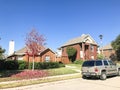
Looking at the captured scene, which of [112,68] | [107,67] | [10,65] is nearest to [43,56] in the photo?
[10,65]

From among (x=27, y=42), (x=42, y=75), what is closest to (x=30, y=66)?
(x=27, y=42)

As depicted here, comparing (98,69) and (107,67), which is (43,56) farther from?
(98,69)

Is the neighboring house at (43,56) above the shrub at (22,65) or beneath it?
above

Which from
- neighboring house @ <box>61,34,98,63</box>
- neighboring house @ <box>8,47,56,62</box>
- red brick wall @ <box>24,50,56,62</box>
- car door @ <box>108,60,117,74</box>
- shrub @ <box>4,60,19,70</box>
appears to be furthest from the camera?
neighboring house @ <box>61,34,98,63</box>

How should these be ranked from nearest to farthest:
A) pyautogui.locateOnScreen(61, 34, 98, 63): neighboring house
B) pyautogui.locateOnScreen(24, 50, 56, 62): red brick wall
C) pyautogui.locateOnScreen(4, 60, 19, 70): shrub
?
pyautogui.locateOnScreen(4, 60, 19, 70): shrub → pyautogui.locateOnScreen(24, 50, 56, 62): red brick wall → pyautogui.locateOnScreen(61, 34, 98, 63): neighboring house

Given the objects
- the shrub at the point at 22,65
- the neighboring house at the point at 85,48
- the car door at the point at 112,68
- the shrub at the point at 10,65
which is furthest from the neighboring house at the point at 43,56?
the car door at the point at 112,68

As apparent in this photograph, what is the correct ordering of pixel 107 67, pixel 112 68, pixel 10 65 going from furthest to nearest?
pixel 10 65, pixel 112 68, pixel 107 67

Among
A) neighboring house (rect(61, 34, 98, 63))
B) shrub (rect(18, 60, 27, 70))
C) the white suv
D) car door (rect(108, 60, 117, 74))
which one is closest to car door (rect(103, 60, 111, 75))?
the white suv

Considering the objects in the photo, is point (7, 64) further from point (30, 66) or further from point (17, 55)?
point (17, 55)

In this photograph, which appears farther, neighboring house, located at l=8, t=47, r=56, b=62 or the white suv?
neighboring house, located at l=8, t=47, r=56, b=62

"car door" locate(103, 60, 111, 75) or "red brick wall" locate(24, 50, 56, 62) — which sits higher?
"red brick wall" locate(24, 50, 56, 62)

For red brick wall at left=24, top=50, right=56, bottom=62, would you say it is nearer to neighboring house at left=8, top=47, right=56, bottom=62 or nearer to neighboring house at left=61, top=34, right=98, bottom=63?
neighboring house at left=8, top=47, right=56, bottom=62

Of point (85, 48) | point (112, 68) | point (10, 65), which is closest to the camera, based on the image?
point (112, 68)

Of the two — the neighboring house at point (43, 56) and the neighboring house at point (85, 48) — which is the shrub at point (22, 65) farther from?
the neighboring house at point (85, 48)
